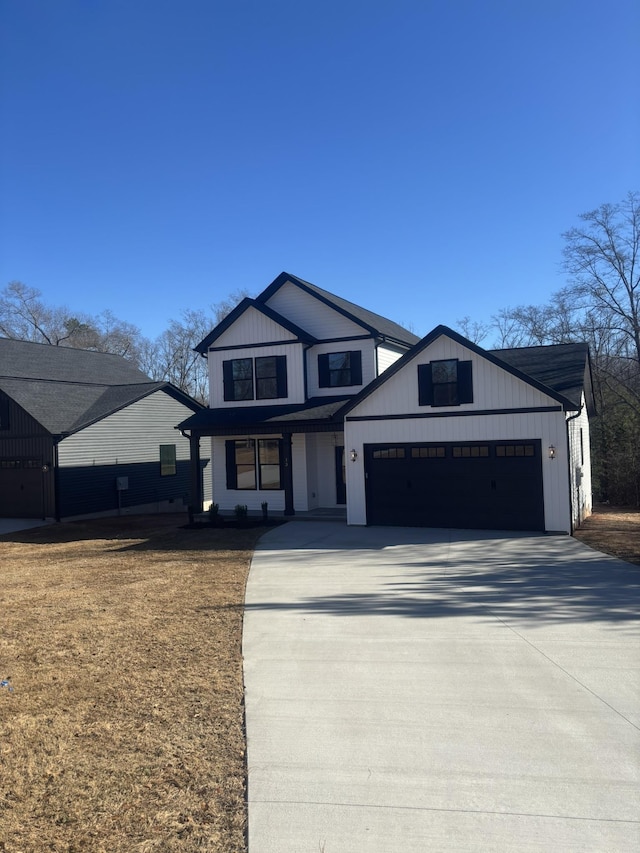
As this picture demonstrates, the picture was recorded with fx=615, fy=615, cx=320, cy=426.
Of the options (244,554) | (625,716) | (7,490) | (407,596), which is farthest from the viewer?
(7,490)

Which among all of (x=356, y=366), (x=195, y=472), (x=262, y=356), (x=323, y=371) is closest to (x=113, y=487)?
(x=195, y=472)

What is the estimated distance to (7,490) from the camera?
22.2 meters

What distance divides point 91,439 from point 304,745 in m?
19.7

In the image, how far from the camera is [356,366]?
65.0 feet

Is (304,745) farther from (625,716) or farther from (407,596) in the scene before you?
(407,596)

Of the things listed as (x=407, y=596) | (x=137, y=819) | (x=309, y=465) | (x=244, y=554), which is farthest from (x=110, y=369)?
(x=137, y=819)

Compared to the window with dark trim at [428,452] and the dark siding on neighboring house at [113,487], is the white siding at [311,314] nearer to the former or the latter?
the window with dark trim at [428,452]

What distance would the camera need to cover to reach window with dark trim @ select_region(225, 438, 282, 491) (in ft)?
65.7

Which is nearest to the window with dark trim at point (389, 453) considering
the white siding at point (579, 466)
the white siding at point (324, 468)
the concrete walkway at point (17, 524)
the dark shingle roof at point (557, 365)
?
the white siding at point (324, 468)

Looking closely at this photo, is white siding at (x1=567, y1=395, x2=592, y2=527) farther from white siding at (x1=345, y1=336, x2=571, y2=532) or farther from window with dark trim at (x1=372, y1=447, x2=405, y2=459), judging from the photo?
window with dark trim at (x1=372, y1=447, x2=405, y2=459)

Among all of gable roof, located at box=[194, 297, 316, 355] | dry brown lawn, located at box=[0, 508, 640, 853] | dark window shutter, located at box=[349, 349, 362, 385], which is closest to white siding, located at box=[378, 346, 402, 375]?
dark window shutter, located at box=[349, 349, 362, 385]

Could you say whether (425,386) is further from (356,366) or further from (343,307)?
(343,307)

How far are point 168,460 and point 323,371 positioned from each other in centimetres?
921

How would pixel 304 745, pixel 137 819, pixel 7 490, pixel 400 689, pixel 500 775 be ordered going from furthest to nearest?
pixel 7 490 → pixel 400 689 → pixel 304 745 → pixel 500 775 → pixel 137 819
